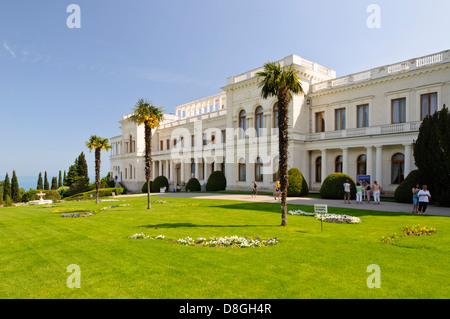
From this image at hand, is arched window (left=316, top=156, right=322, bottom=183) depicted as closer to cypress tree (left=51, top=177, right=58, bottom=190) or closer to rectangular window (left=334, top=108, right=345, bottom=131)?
rectangular window (left=334, top=108, right=345, bottom=131)

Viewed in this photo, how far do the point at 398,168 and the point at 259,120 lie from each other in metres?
16.8

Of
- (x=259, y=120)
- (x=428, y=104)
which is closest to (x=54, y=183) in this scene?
(x=259, y=120)

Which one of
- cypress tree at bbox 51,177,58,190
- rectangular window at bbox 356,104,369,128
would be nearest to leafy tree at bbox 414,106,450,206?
rectangular window at bbox 356,104,369,128

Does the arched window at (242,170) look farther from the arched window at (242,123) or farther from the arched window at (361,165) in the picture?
the arched window at (361,165)

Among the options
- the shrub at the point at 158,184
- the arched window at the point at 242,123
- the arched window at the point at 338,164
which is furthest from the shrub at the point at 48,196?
the arched window at the point at 338,164

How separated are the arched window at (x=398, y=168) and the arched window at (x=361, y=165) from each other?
8.99 ft

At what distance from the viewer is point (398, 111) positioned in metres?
29.5

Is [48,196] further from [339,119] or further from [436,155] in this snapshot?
[436,155]

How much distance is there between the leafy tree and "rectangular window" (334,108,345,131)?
Result: 12.3m

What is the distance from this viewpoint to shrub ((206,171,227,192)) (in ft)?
138

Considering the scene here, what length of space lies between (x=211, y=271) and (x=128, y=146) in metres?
63.1

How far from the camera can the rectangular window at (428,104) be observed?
2716 cm
